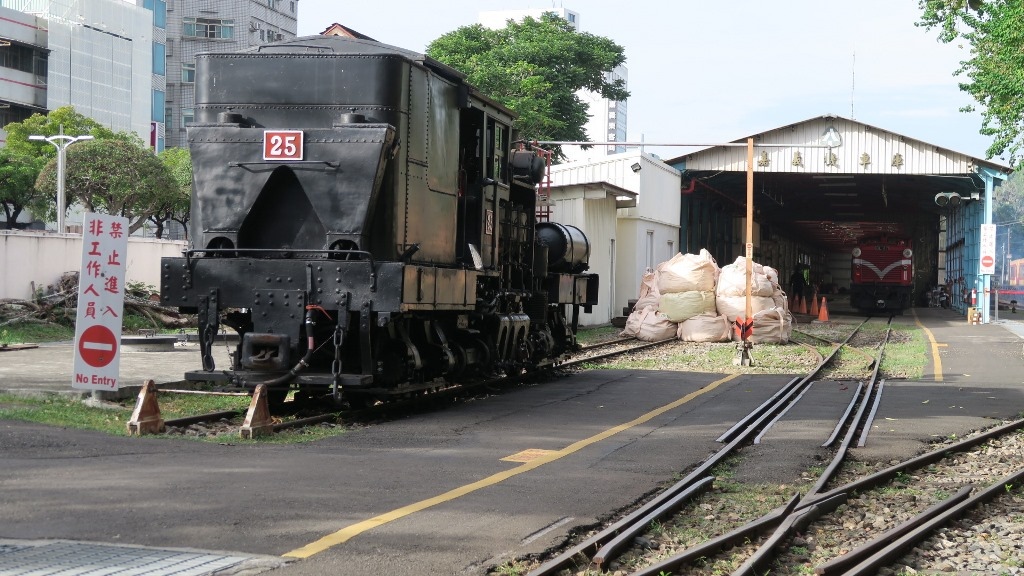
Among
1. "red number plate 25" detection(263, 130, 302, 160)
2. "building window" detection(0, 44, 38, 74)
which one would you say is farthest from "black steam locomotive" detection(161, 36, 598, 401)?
"building window" detection(0, 44, 38, 74)

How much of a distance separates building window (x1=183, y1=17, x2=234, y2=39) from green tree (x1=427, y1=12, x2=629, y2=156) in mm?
36756

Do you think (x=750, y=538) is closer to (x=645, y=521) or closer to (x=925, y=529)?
(x=645, y=521)

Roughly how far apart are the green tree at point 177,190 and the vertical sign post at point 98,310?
3413 centimetres

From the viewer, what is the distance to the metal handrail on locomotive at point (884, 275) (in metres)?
45.7

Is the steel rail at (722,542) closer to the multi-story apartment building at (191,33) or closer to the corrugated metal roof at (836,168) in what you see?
the corrugated metal roof at (836,168)

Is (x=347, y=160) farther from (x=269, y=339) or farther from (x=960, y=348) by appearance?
(x=960, y=348)

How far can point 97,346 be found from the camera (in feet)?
35.4

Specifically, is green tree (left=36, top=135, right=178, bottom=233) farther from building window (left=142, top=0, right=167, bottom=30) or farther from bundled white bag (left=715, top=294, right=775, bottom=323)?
building window (left=142, top=0, right=167, bottom=30)

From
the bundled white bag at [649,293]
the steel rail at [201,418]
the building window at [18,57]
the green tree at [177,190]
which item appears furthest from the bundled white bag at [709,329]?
the building window at [18,57]

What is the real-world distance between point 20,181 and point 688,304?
1300 inches

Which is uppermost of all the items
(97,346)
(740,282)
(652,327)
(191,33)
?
(191,33)

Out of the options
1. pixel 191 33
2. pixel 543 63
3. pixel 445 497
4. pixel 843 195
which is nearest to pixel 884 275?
pixel 843 195

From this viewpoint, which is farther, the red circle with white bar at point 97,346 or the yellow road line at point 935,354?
the yellow road line at point 935,354

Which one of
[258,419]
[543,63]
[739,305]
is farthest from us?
[543,63]
